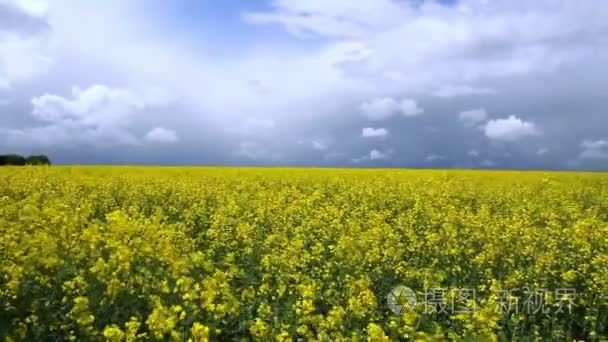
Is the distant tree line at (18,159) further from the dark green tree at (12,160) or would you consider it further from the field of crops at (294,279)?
the field of crops at (294,279)

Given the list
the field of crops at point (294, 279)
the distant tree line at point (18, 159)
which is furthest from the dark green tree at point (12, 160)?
the field of crops at point (294, 279)

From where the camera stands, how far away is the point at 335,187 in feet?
67.3

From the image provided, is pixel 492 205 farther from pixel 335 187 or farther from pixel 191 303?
pixel 191 303

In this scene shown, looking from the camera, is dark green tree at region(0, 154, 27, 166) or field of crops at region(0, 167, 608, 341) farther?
dark green tree at region(0, 154, 27, 166)

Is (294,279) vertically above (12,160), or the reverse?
(12,160)

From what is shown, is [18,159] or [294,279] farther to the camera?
[18,159]

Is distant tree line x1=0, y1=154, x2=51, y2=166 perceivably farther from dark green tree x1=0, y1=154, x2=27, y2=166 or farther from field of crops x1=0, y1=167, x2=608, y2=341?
field of crops x1=0, y1=167, x2=608, y2=341

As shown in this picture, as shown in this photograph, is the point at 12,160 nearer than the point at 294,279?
No

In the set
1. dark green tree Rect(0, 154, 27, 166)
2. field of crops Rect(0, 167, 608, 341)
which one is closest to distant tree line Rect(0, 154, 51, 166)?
dark green tree Rect(0, 154, 27, 166)

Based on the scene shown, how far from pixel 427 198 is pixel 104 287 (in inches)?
448

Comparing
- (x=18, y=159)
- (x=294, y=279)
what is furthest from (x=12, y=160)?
(x=294, y=279)

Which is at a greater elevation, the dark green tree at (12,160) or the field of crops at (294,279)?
the dark green tree at (12,160)

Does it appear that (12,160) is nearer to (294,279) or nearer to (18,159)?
(18,159)

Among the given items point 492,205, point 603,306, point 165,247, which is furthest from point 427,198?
point 165,247
